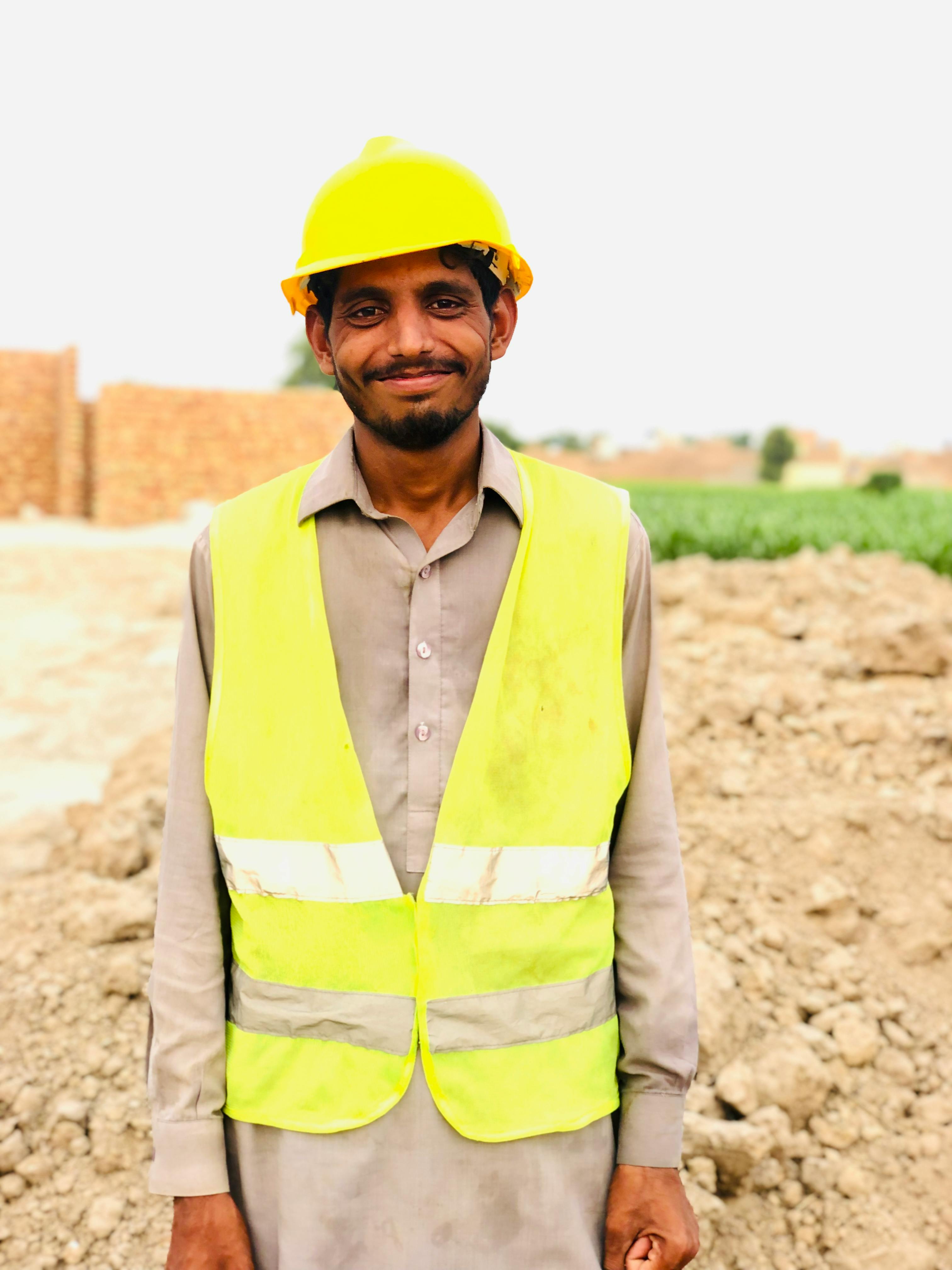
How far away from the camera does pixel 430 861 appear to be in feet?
4.70

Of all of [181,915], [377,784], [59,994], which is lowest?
[59,994]

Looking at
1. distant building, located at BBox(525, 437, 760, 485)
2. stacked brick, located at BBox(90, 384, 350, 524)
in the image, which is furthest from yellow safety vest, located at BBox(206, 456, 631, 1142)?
distant building, located at BBox(525, 437, 760, 485)

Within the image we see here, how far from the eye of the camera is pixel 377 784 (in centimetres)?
146

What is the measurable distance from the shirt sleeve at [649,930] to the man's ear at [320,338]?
519 millimetres

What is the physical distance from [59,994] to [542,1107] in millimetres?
1878

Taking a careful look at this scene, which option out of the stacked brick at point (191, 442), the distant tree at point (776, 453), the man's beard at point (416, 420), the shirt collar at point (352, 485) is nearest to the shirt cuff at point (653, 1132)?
the shirt collar at point (352, 485)

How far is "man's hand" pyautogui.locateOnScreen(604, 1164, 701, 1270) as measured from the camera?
1.50 m

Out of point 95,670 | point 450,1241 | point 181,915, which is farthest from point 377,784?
point 95,670

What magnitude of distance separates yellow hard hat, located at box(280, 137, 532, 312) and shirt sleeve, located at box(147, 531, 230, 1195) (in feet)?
1.47

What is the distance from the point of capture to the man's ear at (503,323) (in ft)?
5.32

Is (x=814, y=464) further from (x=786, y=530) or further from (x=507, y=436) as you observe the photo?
(x=786, y=530)

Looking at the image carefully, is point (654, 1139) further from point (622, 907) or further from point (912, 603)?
point (912, 603)

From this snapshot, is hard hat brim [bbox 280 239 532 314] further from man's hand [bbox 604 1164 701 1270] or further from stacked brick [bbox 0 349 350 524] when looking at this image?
stacked brick [bbox 0 349 350 524]

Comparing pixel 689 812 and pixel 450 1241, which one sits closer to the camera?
pixel 450 1241
